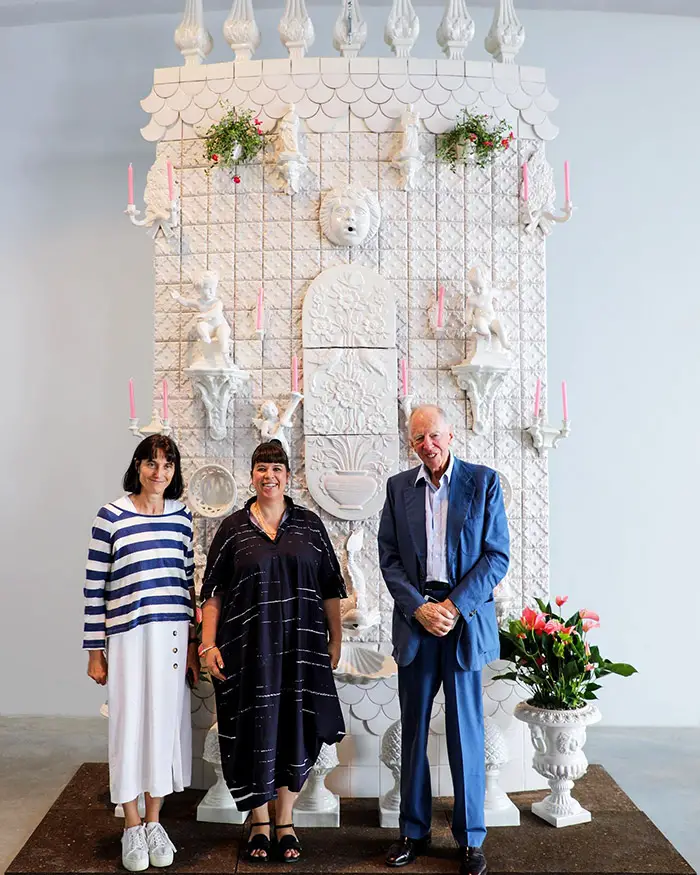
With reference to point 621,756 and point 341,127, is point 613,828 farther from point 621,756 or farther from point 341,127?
point 341,127

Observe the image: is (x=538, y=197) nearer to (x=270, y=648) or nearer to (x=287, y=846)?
(x=270, y=648)

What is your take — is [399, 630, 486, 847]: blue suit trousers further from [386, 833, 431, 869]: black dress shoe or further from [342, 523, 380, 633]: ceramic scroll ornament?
[342, 523, 380, 633]: ceramic scroll ornament

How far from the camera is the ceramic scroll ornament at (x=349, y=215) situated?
4172 millimetres

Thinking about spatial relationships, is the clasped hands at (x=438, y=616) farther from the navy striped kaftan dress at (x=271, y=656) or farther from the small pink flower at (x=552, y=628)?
the small pink flower at (x=552, y=628)

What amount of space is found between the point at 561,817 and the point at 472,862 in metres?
0.69

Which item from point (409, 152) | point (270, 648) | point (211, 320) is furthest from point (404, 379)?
point (270, 648)

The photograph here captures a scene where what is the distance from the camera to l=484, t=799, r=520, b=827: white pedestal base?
3.47 m

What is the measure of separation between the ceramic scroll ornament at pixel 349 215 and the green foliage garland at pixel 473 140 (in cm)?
44

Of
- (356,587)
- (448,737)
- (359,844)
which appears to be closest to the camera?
(448,737)

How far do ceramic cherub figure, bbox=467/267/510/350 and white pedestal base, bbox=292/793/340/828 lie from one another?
2312mm

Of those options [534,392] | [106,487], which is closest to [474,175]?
[534,392]

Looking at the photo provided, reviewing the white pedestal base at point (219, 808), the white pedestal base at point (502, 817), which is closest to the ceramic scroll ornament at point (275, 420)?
the white pedestal base at point (219, 808)

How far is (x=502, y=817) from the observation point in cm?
347

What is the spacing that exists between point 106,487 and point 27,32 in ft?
10.1
